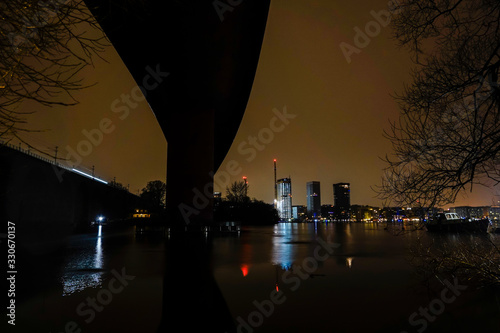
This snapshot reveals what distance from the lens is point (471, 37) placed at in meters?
4.15

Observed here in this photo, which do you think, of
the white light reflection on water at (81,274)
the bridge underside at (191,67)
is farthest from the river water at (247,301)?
the bridge underside at (191,67)

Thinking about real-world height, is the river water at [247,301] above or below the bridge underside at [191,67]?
below

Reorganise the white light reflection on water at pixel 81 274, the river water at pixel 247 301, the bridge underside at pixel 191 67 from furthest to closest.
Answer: the bridge underside at pixel 191 67 → the white light reflection on water at pixel 81 274 → the river water at pixel 247 301

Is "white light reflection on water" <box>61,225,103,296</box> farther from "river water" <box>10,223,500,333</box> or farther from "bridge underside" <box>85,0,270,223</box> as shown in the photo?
"bridge underside" <box>85,0,270,223</box>

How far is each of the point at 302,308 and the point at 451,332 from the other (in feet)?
7.15

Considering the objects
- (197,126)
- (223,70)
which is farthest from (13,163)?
(223,70)

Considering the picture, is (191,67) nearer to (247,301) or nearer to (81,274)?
(81,274)

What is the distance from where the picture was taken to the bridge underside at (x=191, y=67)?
16.9 meters

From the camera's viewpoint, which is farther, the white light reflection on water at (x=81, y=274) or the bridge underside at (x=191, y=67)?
the bridge underside at (x=191, y=67)

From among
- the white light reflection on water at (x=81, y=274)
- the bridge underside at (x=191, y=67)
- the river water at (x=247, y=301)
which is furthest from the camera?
the bridge underside at (x=191, y=67)

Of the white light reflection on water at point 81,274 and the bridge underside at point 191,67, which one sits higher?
the bridge underside at point 191,67

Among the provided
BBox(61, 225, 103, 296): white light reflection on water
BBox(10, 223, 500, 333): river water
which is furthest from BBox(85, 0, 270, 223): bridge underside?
BBox(10, 223, 500, 333): river water

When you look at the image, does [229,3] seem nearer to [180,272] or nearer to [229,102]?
[180,272]

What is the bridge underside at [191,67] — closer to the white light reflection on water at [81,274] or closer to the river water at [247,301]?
the white light reflection on water at [81,274]
